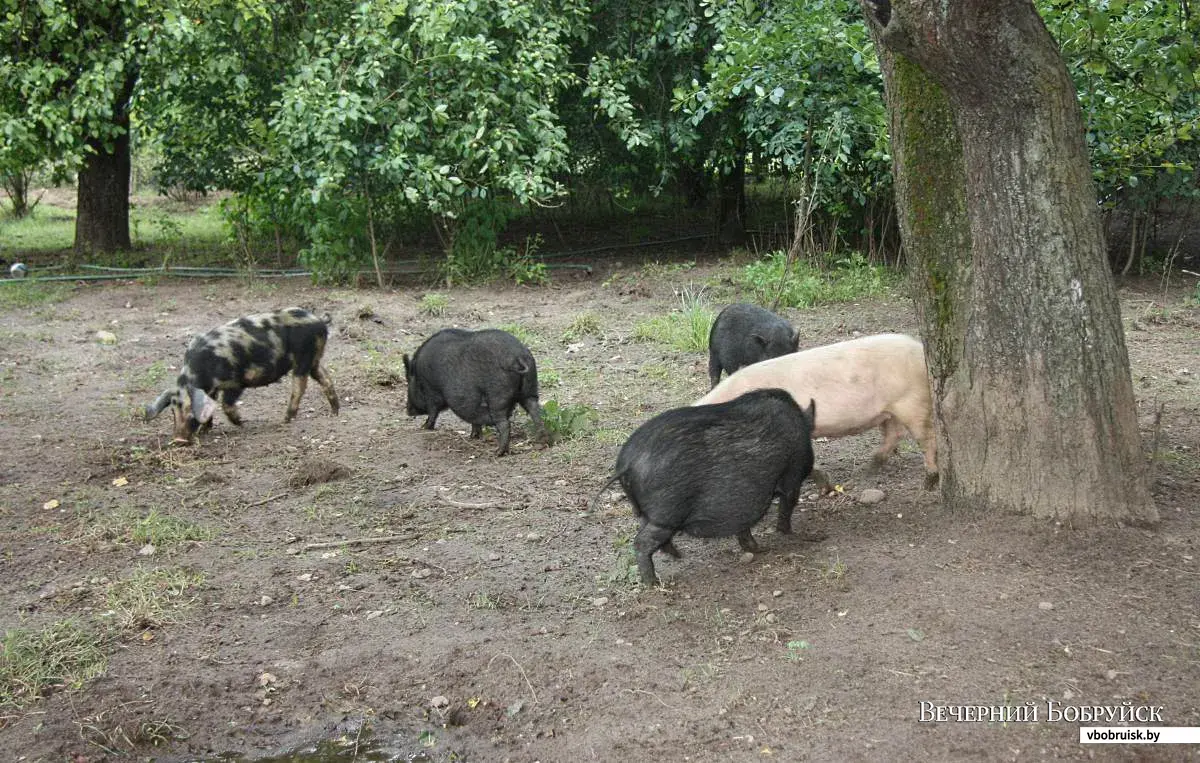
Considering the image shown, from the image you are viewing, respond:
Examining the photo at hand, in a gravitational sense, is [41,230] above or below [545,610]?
above

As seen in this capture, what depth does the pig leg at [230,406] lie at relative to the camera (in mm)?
7402

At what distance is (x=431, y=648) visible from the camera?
4402mm

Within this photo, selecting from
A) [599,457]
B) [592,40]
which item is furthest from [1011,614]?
[592,40]

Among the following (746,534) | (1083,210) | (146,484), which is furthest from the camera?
(146,484)

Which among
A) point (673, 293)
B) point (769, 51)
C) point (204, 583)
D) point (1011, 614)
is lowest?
point (204, 583)

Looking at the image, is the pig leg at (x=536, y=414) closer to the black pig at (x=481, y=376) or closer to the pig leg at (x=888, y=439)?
the black pig at (x=481, y=376)

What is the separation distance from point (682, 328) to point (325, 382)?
3114 mm

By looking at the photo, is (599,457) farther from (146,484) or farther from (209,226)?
(209,226)

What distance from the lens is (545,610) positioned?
473 centimetres

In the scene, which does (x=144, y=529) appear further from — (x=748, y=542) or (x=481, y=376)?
(x=748, y=542)

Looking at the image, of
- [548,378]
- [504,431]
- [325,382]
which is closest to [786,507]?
[504,431]

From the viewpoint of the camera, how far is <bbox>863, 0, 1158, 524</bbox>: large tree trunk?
13.9 feet

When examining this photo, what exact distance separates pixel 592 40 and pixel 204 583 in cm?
954

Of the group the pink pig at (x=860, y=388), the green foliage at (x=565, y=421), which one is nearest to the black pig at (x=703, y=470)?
the pink pig at (x=860, y=388)
